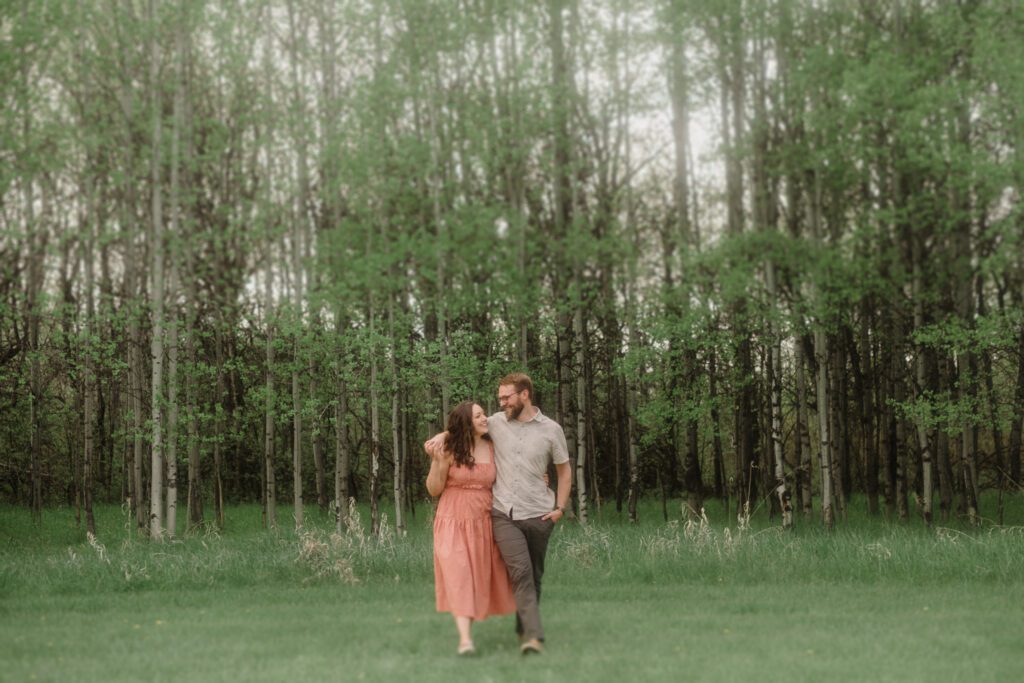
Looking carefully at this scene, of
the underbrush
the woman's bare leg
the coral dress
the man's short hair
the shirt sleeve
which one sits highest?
the man's short hair

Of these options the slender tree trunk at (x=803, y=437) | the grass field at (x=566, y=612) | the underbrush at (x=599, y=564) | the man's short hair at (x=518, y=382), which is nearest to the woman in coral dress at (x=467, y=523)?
the man's short hair at (x=518, y=382)

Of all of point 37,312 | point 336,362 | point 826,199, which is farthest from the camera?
point 826,199

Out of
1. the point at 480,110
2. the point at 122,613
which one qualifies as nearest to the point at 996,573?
the point at 122,613

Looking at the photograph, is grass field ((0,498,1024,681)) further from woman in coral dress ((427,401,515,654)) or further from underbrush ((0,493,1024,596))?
woman in coral dress ((427,401,515,654))

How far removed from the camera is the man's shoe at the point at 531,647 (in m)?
7.22

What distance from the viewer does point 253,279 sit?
26.1 meters

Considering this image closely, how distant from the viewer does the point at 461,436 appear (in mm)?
7547

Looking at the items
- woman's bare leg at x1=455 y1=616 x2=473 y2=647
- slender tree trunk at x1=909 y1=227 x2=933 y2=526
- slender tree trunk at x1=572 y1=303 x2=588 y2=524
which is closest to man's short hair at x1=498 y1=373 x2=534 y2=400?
woman's bare leg at x1=455 y1=616 x2=473 y2=647

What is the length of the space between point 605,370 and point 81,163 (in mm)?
13405

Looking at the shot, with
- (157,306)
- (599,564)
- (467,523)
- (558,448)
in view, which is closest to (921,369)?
(599,564)

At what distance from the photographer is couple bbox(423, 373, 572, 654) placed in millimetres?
7461

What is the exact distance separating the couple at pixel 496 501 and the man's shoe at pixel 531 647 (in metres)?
0.09

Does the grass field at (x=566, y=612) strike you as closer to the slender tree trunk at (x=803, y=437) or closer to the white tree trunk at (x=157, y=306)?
the white tree trunk at (x=157, y=306)

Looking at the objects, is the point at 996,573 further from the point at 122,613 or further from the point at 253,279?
the point at 253,279
